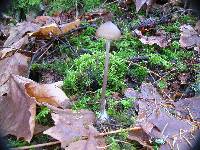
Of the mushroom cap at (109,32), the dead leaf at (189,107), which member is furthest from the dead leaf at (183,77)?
the mushroom cap at (109,32)

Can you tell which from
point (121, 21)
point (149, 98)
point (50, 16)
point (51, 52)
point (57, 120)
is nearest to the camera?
point (57, 120)

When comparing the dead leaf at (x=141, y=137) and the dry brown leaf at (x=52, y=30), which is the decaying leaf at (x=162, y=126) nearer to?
the dead leaf at (x=141, y=137)

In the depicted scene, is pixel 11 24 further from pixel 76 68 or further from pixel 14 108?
pixel 14 108

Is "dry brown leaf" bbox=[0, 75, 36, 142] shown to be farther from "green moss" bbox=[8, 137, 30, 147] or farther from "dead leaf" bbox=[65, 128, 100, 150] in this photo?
"dead leaf" bbox=[65, 128, 100, 150]

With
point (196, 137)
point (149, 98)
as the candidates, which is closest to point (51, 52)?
point (149, 98)

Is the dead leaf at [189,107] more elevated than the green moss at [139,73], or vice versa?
the green moss at [139,73]

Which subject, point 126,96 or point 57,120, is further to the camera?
point 126,96
